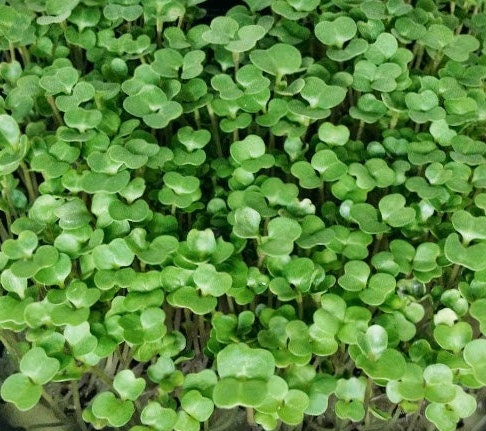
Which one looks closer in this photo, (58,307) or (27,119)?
(58,307)

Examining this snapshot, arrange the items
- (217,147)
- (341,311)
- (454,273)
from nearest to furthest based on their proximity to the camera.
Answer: (341,311), (454,273), (217,147)

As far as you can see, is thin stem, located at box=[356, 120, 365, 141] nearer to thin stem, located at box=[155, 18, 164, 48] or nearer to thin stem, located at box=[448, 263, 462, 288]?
thin stem, located at box=[448, 263, 462, 288]

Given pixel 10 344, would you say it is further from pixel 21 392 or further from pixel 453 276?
pixel 453 276

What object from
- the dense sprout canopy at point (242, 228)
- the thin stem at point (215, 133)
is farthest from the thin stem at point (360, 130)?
the thin stem at point (215, 133)

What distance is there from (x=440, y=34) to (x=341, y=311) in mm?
522

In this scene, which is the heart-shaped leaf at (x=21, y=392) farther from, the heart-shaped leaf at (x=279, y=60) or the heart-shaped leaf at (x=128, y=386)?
the heart-shaped leaf at (x=279, y=60)

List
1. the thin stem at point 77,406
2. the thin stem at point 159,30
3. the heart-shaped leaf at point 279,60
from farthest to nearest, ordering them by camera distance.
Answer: the thin stem at point 159,30 < the heart-shaped leaf at point 279,60 < the thin stem at point 77,406

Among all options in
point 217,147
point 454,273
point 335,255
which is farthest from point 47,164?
point 454,273

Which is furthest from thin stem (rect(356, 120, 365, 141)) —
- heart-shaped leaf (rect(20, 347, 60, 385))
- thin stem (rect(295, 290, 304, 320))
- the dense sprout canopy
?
heart-shaped leaf (rect(20, 347, 60, 385))

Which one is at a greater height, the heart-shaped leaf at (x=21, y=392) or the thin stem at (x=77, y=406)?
the heart-shaped leaf at (x=21, y=392)

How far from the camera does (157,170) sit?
907mm

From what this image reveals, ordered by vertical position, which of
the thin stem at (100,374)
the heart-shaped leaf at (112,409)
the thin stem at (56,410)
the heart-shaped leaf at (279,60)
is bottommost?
the thin stem at (56,410)

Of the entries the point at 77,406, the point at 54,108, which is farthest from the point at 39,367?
the point at 54,108

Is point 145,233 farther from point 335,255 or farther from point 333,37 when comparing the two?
point 333,37
